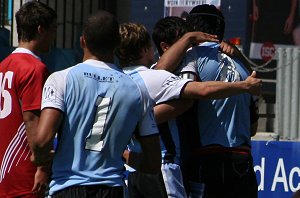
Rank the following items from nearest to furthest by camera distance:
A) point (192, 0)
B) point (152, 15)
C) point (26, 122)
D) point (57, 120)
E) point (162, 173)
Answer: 1. point (57, 120)
2. point (26, 122)
3. point (162, 173)
4. point (192, 0)
5. point (152, 15)

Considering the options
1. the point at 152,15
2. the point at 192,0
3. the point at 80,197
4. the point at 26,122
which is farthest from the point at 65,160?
the point at 152,15

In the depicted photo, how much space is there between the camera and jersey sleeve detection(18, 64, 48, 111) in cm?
483

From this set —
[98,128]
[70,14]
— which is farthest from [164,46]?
[70,14]

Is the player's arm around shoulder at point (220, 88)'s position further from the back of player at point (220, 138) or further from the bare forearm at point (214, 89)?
the back of player at point (220, 138)

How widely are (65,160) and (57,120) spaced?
21 centimetres

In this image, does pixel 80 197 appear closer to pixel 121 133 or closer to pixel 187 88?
pixel 121 133

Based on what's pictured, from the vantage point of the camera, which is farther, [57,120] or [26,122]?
[26,122]

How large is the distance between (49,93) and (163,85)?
99cm

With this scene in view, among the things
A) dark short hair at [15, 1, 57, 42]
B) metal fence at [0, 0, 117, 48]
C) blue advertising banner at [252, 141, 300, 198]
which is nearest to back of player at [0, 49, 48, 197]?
dark short hair at [15, 1, 57, 42]

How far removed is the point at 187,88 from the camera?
4.88m

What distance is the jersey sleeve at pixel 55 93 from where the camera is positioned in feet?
13.6

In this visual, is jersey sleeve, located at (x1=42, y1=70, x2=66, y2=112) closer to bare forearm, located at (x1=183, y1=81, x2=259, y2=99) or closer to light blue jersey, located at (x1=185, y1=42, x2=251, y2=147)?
bare forearm, located at (x1=183, y1=81, x2=259, y2=99)

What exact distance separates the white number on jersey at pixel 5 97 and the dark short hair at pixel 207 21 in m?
1.18

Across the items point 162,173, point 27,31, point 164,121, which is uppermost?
point 27,31
